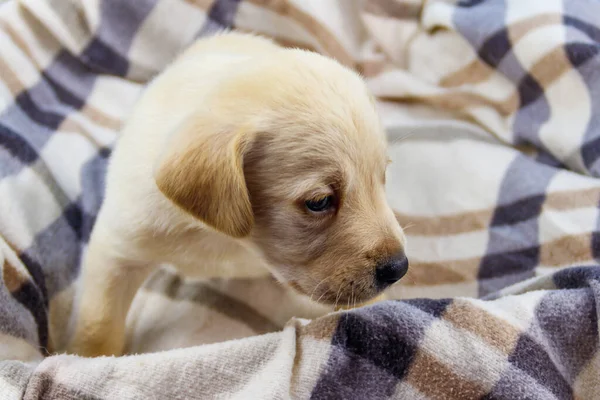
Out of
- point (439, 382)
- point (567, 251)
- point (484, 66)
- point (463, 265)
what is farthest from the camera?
point (484, 66)

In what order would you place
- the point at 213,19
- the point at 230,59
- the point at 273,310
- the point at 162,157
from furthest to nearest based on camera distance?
the point at 213,19 → the point at 273,310 → the point at 230,59 → the point at 162,157

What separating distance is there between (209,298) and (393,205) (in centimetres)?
72

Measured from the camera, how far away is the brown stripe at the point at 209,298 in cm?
174

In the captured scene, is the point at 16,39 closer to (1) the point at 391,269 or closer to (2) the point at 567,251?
(1) the point at 391,269

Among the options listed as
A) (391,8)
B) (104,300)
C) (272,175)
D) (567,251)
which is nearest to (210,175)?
(272,175)

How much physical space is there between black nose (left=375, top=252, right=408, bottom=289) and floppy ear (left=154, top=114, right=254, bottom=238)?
0.30 meters

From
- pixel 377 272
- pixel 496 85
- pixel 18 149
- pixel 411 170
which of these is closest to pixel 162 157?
pixel 377 272

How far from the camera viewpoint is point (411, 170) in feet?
6.83

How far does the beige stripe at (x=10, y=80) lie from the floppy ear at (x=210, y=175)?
3.80 feet

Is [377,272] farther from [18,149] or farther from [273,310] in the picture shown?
[18,149]

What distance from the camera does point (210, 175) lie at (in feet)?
3.55

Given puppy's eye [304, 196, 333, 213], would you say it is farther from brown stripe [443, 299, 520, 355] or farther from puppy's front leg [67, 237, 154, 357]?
puppy's front leg [67, 237, 154, 357]

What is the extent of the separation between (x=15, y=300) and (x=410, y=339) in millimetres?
993

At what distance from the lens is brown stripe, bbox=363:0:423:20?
7.51ft
